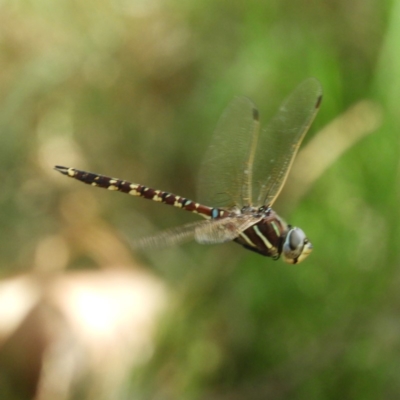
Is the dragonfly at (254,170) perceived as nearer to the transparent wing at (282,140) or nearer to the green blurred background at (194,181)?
the transparent wing at (282,140)

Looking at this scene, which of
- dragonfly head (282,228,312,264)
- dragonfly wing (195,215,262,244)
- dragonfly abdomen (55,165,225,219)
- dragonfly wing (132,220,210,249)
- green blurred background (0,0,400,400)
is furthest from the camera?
green blurred background (0,0,400,400)

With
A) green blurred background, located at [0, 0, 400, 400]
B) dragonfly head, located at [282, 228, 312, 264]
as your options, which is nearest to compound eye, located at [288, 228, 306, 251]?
dragonfly head, located at [282, 228, 312, 264]

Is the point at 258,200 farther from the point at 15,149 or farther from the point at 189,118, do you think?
the point at 15,149

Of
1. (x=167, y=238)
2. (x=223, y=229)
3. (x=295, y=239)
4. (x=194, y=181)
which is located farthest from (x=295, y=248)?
(x=194, y=181)

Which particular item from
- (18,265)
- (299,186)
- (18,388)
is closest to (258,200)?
(299,186)

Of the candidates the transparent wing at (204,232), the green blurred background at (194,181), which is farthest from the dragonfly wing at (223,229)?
the green blurred background at (194,181)

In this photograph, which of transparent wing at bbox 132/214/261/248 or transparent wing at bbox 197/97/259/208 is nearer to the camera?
transparent wing at bbox 132/214/261/248

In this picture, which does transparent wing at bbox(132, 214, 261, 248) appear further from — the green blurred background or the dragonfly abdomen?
the green blurred background

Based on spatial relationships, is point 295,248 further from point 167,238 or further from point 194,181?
point 194,181
